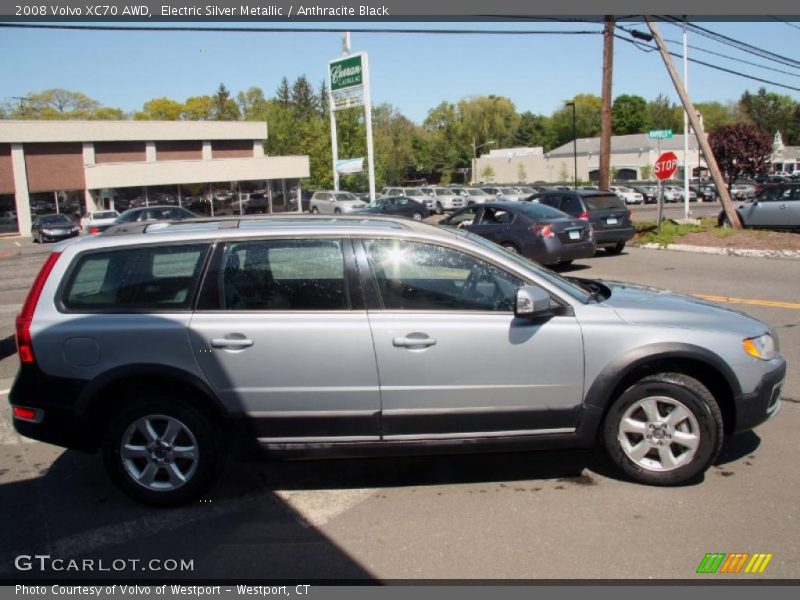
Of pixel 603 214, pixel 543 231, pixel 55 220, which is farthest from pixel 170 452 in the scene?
pixel 55 220

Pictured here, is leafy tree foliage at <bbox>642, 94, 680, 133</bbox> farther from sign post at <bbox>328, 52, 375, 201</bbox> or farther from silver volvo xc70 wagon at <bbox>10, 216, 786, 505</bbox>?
silver volvo xc70 wagon at <bbox>10, 216, 786, 505</bbox>

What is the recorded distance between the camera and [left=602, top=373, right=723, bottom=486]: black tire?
4.20 m

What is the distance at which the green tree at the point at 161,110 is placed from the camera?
368ft

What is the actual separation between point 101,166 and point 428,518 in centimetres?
4611

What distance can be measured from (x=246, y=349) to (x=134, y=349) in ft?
2.19

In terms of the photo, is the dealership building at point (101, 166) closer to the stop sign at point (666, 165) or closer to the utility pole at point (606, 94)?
the utility pole at point (606, 94)

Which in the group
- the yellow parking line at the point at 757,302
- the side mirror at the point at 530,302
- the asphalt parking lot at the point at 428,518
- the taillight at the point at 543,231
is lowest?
the asphalt parking lot at the point at 428,518

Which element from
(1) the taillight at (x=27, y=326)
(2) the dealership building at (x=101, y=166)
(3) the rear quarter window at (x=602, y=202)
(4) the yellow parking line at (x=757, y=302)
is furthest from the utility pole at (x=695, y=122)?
(2) the dealership building at (x=101, y=166)

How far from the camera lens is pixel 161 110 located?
113 metres

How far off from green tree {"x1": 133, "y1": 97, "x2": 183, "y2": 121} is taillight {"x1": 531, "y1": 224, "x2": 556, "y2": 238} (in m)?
109

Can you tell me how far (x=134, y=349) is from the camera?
13.6ft

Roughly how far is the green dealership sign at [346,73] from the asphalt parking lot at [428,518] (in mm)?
28092

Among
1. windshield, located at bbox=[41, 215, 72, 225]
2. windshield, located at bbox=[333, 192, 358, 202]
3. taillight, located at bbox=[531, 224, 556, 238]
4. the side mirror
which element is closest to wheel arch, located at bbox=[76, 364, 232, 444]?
the side mirror

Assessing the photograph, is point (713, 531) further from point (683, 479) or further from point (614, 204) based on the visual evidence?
point (614, 204)
